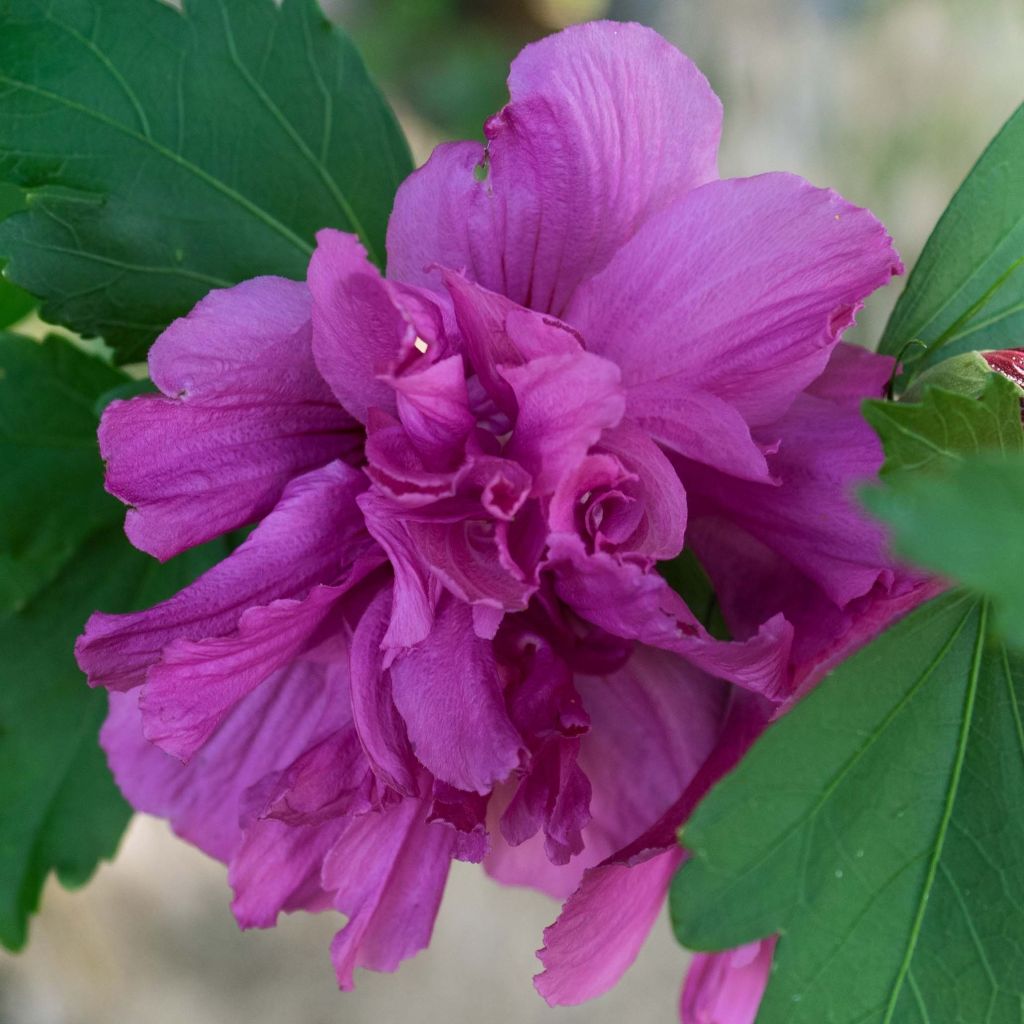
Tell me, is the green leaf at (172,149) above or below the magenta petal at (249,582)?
above

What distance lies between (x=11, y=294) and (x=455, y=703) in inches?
13.3

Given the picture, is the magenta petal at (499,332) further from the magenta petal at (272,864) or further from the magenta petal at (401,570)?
the magenta petal at (272,864)

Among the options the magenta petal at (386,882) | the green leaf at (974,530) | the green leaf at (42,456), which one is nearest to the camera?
the green leaf at (974,530)

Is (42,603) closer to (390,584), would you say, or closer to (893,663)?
(390,584)

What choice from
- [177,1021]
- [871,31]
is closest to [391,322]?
[871,31]

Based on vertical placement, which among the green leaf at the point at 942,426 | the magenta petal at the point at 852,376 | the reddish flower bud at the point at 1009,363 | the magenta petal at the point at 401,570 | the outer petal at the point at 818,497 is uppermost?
the green leaf at the point at 942,426

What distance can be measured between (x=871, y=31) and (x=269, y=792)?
1.48 m

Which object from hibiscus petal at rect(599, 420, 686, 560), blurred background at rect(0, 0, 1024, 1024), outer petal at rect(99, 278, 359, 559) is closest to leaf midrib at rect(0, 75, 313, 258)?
outer petal at rect(99, 278, 359, 559)

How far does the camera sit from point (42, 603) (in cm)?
70

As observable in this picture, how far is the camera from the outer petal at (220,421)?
0.40 m

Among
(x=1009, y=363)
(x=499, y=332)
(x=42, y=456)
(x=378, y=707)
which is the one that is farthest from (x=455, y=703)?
(x=42, y=456)

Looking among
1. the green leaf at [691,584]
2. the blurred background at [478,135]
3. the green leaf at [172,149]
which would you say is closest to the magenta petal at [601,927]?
the green leaf at [691,584]

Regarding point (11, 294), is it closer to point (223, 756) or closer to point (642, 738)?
point (223, 756)

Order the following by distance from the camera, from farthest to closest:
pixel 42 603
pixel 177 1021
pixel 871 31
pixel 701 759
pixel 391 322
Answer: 1. pixel 177 1021
2. pixel 871 31
3. pixel 42 603
4. pixel 701 759
5. pixel 391 322
